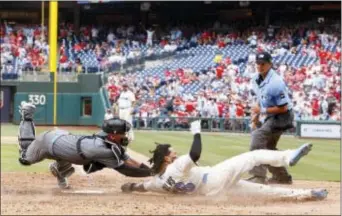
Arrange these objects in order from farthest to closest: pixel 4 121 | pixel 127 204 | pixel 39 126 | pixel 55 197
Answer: pixel 4 121 → pixel 39 126 → pixel 55 197 → pixel 127 204

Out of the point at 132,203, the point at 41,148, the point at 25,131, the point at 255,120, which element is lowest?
the point at 132,203

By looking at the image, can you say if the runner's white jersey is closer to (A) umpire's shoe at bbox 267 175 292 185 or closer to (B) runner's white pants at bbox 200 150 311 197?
(B) runner's white pants at bbox 200 150 311 197

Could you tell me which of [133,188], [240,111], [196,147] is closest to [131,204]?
[196,147]

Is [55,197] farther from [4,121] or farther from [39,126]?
[4,121]

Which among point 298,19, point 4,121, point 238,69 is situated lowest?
point 4,121

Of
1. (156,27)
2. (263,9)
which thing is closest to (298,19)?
(263,9)

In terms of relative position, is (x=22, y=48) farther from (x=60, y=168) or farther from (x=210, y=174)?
(x=210, y=174)

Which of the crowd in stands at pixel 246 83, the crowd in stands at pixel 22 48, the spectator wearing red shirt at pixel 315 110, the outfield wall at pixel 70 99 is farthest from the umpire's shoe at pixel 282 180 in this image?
the crowd in stands at pixel 22 48

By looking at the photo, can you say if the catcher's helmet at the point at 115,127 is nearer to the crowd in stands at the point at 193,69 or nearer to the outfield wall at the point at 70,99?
the crowd in stands at the point at 193,69
